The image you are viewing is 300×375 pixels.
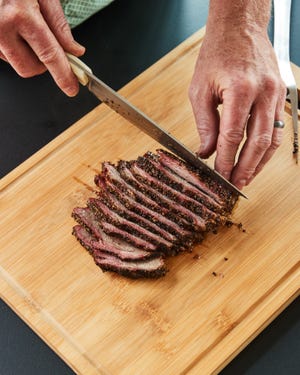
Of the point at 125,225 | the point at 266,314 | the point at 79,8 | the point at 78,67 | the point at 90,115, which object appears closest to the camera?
the point at 78,67

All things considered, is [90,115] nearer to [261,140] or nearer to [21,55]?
[21,55]

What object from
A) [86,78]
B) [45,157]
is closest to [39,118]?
[45,157]

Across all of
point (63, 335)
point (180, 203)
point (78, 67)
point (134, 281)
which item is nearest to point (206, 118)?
point (180, 203)

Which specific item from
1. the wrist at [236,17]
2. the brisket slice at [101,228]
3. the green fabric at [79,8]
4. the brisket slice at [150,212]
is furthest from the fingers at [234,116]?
the green fabric at [79,8]

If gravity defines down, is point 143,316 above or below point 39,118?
below

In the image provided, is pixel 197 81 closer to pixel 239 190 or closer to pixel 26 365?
pixel 239 190

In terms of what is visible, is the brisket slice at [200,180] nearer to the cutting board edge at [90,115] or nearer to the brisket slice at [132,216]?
the brisket slice at [132,216]
